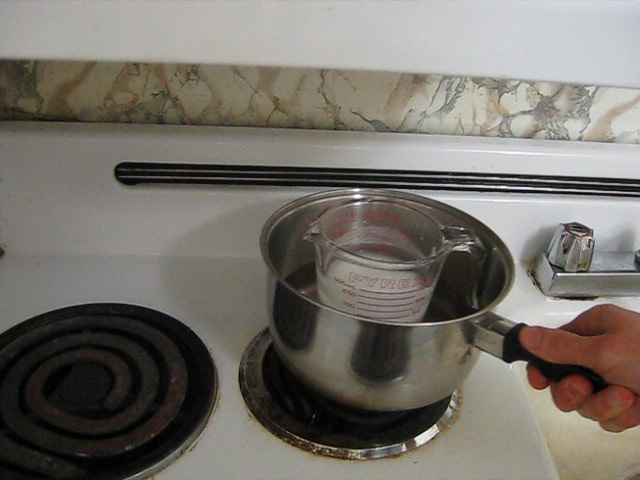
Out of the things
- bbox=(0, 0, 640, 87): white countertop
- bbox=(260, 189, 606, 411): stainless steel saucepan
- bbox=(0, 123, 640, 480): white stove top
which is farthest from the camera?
bbox=(0, 123, 640, 480): white stove top

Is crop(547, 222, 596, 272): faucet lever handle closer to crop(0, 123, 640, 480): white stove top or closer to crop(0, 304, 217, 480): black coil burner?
crop(0, 123, 640, 480): white stove top

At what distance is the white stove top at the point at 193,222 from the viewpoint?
0.55m

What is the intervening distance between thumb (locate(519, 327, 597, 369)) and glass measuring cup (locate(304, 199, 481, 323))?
0.09 meters

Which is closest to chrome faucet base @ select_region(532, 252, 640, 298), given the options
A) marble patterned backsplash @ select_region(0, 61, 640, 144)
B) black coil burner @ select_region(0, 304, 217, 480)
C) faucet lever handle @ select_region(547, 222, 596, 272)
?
faucet lever handle @ select_region(547, 222, 596, 272)

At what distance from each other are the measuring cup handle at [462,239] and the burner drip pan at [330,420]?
120mm

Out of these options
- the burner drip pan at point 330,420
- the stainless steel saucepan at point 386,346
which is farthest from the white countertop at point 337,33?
the burner drip pan at point 330,420

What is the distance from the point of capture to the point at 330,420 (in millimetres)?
462

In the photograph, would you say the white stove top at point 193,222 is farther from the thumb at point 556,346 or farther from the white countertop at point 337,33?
the white countertop at point 337,33

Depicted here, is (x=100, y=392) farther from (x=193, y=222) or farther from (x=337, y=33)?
(x=337, y=33)

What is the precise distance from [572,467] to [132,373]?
0.42 m

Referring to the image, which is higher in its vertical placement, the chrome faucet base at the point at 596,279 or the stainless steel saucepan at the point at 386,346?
the stainless steel saucepan at the point at 386,346

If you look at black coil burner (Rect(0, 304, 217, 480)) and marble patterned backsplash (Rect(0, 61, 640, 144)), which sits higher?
marble patterned backsplash (Rect(0, 61, 640, 144))

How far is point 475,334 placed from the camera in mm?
408

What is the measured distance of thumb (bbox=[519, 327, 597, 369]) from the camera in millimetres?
402
